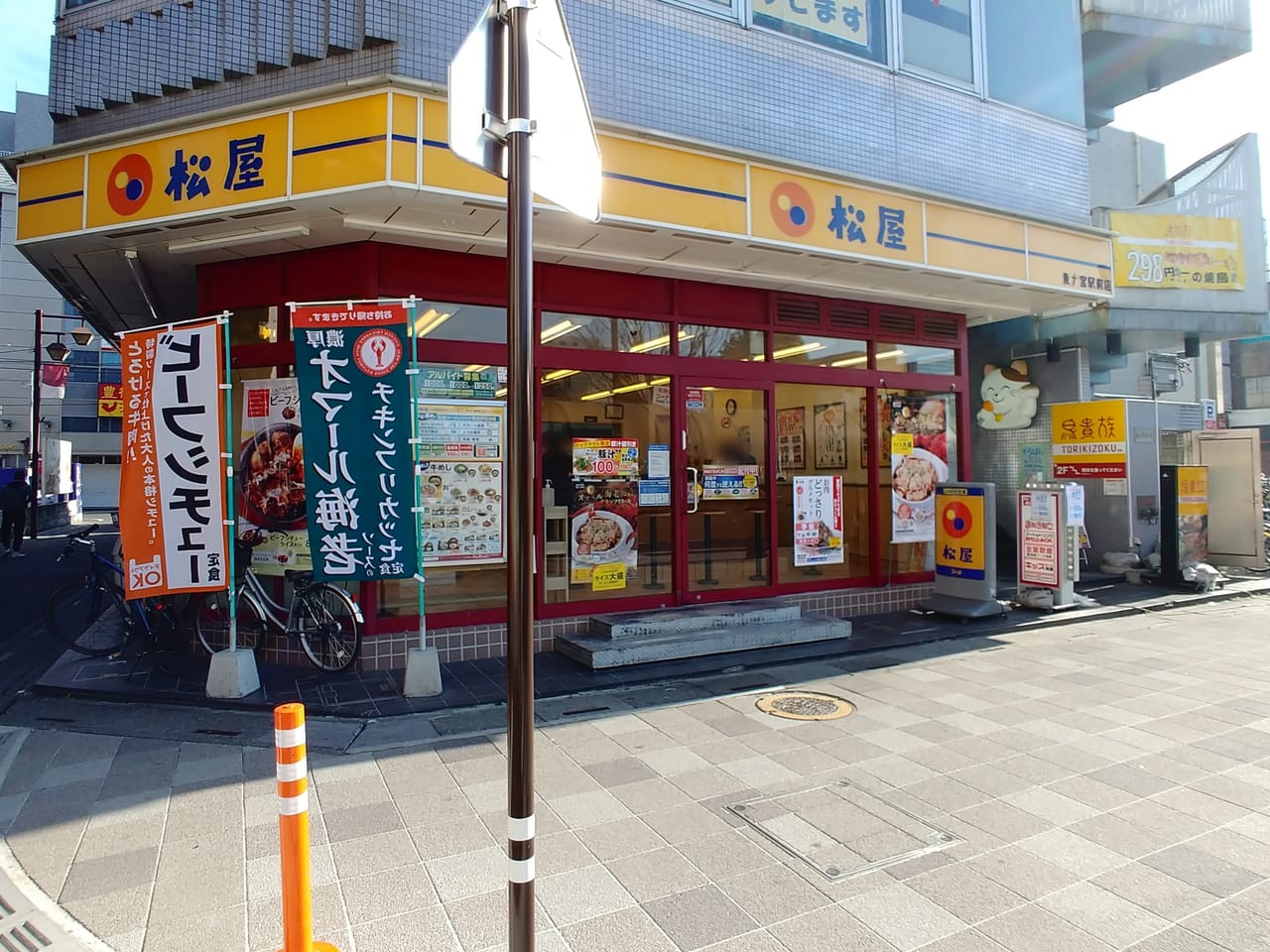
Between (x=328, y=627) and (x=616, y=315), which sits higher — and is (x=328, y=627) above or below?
below

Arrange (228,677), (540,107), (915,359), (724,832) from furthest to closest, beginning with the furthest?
1. (915,359)
2. (228,677)
3. (724,832)
4. (540,107)

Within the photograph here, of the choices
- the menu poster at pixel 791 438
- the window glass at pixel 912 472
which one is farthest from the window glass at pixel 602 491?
the window glass at pixel 912 472

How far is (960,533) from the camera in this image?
9141 millimetres

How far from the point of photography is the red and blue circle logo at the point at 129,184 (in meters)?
6.18

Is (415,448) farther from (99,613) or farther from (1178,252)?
(1178,252)

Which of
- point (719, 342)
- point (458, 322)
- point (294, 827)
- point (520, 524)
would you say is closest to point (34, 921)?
point (294, 827)

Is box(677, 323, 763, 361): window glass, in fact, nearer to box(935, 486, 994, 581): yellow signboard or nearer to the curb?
box(935, 486, 994, 581): yellow signboard

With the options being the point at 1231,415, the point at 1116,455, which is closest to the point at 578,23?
the point at 1116,455

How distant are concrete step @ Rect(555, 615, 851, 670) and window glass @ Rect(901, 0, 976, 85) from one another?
22.7 feet

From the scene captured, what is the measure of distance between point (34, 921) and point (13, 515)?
17106 millimetres

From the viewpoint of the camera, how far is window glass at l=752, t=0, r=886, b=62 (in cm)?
838

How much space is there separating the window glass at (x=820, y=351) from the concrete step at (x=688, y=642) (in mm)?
3075

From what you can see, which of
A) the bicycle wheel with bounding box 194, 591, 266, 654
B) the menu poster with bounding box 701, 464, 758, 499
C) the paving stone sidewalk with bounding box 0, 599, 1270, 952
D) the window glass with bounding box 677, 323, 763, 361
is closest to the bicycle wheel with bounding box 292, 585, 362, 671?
the bicycle wheel with bounding box 194, 591, 266, 654

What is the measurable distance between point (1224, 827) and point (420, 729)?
15.7ft
